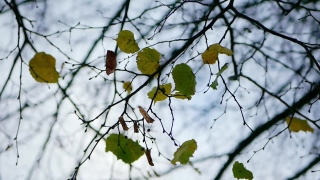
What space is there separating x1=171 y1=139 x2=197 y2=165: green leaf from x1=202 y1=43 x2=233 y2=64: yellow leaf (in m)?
0.39

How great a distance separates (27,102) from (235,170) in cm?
134

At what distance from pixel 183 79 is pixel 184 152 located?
1.14 feet

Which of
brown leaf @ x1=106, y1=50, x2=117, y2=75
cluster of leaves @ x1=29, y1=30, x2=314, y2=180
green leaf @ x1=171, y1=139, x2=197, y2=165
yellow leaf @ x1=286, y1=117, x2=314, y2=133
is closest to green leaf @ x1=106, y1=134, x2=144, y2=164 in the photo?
cluster of leaves @ x1=29, y1=30, x2=314, y2=180

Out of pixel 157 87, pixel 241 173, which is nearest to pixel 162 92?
pixel 157 87

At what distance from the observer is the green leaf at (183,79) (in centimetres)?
150

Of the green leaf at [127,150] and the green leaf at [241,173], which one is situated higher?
the green leaf at [127,150]

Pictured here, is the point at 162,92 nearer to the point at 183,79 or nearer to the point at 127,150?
the point at 183,79

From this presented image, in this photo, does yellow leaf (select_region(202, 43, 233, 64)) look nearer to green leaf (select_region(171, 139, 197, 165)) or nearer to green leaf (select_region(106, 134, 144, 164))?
green leaf (select_region(171, 139, 197, 165))

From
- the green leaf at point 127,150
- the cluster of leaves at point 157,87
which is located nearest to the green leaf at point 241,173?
the cluster of leaves at point 157,87

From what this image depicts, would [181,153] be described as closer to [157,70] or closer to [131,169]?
[157,70]

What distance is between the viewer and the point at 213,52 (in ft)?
4.99

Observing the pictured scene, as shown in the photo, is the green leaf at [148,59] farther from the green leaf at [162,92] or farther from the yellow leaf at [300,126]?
the yellow leaf at [300,126]

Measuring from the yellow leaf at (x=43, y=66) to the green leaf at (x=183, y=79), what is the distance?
688 millimetres

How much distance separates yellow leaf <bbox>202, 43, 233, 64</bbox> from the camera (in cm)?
148
